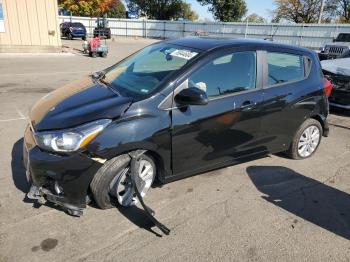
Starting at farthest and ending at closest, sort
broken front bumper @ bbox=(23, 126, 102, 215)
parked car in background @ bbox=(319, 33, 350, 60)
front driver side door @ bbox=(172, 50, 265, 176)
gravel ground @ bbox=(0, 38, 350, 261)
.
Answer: parked car in background @ bbox=(319, 33, 350, 60), front driver side door @ bbox=(172, 50, 265, 176), broken front bumper @ bbox=(23, 126, 102, 215), gravel ground @ bbox=(0, 38, 350, 261)

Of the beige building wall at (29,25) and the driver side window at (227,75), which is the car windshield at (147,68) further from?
the beige building wall at (29,25)

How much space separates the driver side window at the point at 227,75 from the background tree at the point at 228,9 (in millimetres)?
46283

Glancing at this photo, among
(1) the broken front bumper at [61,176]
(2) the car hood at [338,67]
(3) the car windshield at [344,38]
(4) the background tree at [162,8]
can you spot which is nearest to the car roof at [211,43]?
(1) the broken front bumper at [61,176]

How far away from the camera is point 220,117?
3.85 meters

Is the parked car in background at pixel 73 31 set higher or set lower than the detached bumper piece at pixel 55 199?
lower

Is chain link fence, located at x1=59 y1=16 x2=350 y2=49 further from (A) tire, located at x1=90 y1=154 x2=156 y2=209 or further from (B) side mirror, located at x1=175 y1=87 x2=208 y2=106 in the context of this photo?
(A) tire, located at x1=90 y1=154 x2=156 y2=209

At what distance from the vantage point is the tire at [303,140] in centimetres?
488

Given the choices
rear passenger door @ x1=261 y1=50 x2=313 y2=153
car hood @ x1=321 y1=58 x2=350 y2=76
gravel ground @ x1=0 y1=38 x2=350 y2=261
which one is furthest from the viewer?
car hood @ x1=321 y1=58 x2=350 y2=76

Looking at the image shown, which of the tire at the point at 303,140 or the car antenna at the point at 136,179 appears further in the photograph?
the tire at the point at 303,140

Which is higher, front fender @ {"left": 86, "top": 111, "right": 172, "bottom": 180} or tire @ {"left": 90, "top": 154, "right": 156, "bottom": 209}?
front fender @ {"left": 86, "top": 111, "right": 172, "bottom": 180}

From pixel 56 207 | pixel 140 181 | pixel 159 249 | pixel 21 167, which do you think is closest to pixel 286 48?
pixel 140 181

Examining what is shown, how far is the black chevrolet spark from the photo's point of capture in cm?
322

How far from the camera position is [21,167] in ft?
14.5

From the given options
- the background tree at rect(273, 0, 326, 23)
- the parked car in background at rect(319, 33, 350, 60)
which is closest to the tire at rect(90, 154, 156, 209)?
the parked car in background at rect(319, 33, 350, 60)
